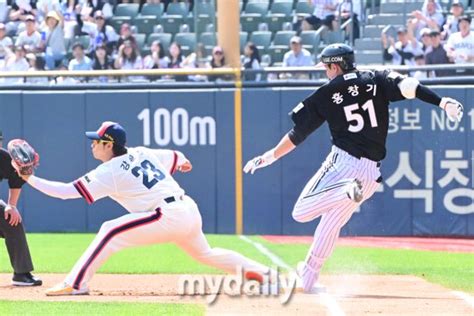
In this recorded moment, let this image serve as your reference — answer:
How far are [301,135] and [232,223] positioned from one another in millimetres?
6169

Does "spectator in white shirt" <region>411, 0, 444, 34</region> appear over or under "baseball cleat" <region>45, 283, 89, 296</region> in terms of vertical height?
over

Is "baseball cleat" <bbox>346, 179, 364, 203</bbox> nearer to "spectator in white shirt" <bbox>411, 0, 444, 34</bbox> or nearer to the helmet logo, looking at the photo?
the helmet logo

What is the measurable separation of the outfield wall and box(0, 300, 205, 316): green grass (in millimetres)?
6745

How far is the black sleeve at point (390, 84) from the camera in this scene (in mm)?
8523

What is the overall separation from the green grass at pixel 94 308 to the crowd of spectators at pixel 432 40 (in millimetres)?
7513

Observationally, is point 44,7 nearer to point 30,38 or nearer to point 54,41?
point 30,38

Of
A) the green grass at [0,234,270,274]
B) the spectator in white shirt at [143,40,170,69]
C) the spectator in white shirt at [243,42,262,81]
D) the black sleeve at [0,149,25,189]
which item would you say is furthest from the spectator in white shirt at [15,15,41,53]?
the black sleeve at [0,149,25,189]

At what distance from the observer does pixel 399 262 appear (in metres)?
11.5

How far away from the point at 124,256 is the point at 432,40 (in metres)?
5.54

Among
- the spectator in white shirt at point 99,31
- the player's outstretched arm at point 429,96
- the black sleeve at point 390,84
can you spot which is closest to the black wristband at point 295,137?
the black sleeve at point 390,84

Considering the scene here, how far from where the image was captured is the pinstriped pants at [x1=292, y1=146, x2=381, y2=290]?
8.50 meters

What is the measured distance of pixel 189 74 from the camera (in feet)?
48.5

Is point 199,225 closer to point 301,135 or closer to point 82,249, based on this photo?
point 301,135

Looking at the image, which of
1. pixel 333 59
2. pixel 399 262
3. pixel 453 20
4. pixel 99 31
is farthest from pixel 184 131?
pixel 333 59
